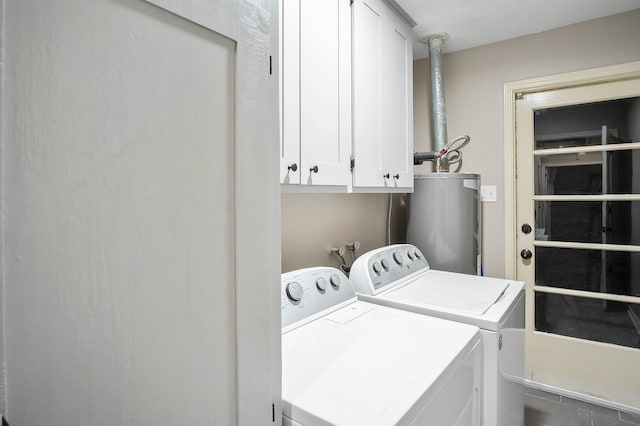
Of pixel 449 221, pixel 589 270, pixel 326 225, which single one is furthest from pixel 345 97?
pixel 589 270

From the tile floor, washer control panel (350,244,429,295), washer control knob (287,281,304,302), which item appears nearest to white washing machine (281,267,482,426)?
washer control knob (287,281,304,302)

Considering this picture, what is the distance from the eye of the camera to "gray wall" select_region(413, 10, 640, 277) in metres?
2.29

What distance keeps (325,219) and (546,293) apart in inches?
71.2

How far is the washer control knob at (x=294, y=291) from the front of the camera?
131cm

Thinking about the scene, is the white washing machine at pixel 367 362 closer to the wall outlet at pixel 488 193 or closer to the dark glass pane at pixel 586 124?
the wall outlet at pixel 488 193

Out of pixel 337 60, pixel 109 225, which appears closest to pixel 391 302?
pixel 337 60

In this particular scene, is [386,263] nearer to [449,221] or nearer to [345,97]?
[449,221]

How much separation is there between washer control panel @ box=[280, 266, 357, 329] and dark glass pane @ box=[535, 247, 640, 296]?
5.96 feet

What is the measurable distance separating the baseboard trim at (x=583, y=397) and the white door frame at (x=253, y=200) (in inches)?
100

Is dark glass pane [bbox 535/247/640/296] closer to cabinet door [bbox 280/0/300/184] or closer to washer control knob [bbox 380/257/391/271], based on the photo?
washer control knob [bbox 380/257/391/271]

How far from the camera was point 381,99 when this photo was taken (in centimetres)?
186

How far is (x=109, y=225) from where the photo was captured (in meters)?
0.44

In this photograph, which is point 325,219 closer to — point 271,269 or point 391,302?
point 391,302

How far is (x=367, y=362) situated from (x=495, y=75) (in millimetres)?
2521
